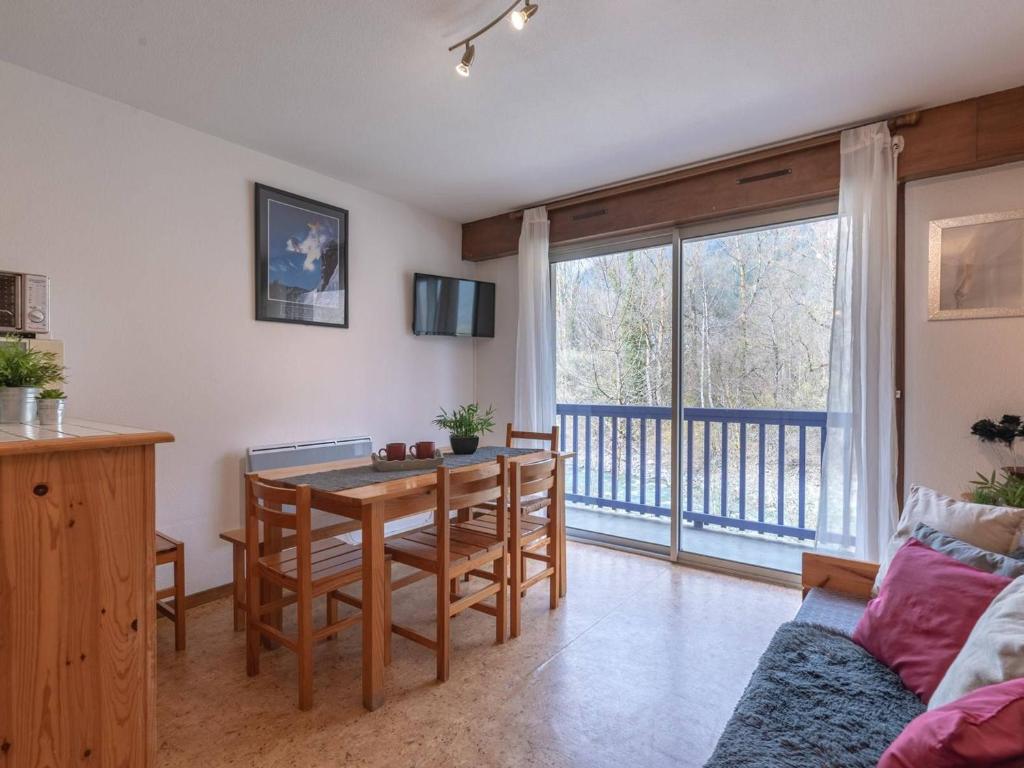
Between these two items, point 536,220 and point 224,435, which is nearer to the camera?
point 224,435

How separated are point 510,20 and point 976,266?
7.93 feet

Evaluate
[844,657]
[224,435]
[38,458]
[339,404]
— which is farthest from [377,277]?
[844,657]

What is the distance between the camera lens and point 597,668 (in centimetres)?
212

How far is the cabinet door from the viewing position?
3.43 ft

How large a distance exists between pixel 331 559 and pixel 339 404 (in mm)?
1442

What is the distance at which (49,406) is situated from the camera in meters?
1.47

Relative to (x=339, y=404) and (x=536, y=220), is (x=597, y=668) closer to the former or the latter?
(x=339, y=404)

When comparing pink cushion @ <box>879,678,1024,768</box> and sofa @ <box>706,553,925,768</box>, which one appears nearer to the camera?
pink cushion @ <box>879,678,1024,768</box>

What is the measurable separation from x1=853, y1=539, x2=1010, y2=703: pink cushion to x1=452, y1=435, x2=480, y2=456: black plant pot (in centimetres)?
189

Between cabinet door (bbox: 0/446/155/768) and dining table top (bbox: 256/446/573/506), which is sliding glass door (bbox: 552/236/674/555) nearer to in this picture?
dining table top (bbox: 256/446/573/506)

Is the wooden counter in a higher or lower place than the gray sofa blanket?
higher

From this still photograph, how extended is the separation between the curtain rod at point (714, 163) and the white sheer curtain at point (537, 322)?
20cm

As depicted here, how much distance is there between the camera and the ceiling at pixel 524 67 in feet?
6.05

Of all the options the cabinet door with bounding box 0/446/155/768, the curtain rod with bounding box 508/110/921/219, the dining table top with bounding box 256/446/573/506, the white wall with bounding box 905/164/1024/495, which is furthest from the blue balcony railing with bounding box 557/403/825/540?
the cabinet door with bounding box 0/446/155/768
